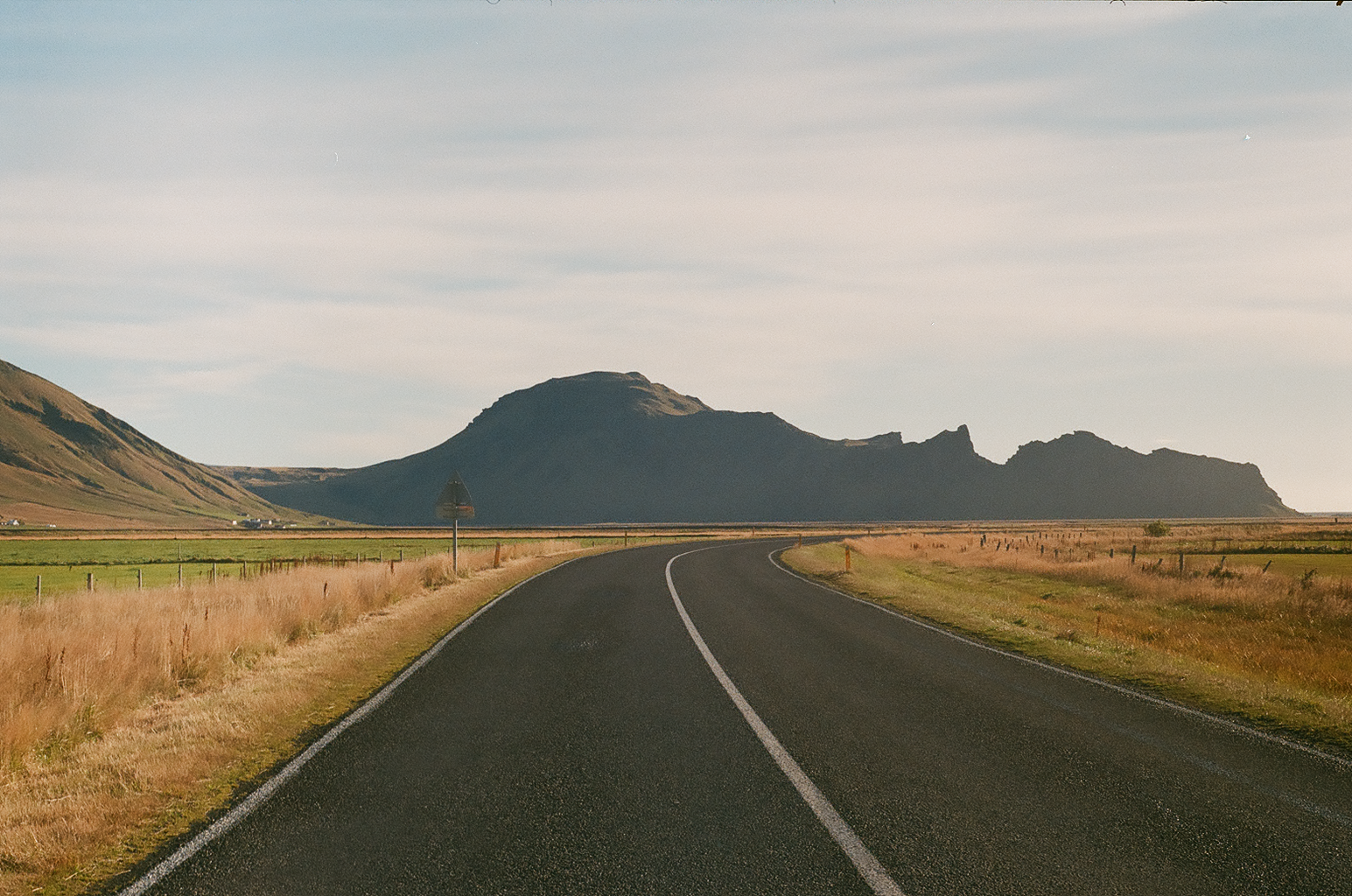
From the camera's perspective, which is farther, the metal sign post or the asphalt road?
the metal sign post

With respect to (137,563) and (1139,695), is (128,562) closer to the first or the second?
(137,563)

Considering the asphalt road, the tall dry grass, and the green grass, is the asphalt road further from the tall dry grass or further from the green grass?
the green grass

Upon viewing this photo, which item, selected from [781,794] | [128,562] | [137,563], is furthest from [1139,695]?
[128,562]

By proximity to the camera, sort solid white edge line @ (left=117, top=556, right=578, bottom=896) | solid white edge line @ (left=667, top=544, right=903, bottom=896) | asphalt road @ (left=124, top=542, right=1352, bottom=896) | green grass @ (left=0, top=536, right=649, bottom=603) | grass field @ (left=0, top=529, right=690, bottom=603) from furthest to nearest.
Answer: green grass @ (left=0, top=536, right=649, bottom=603) → grass field @ (left=0, top=529, right=690, bottom=603) → solid white edge line @ (left=117, top=556, right=578, bottom=896) → asphalt road @ (left=124, top=542, right=1352, bottom=896) → solid white edge line @ (left=667, top=544, right=903, bottom=896)

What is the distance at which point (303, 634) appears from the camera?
50.3ft

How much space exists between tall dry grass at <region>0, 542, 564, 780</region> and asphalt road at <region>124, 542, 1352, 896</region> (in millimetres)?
2957

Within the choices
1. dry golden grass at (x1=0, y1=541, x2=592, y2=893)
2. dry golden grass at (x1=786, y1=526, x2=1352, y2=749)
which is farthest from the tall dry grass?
dry golden grass at (x1=786, y1=526, x2=1352, y2=749)

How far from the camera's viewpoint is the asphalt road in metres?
4.96

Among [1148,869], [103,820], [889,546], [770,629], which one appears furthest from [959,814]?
[889,546]

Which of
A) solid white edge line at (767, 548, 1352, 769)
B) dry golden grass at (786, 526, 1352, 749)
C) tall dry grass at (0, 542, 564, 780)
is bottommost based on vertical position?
dry golden grass at (786, 526, 1352, 749)

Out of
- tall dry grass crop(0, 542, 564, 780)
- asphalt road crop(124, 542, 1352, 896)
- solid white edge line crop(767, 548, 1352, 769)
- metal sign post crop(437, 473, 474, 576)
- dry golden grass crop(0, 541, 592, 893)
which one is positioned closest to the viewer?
asphalt road crop(124, 542, 1352, 896)

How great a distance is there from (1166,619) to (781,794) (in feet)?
66.6

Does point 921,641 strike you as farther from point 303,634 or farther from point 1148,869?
point 303,634

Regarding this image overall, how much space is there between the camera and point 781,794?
20.9 feet
